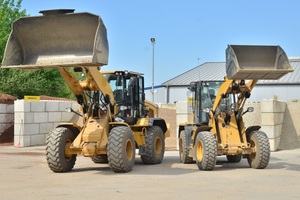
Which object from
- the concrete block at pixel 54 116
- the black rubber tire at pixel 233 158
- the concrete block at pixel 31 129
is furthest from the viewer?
the concrete block at pixel 54 116

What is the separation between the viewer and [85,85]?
13.4 meters

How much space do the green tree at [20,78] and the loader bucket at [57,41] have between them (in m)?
20.9

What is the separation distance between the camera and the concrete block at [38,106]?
22.6 m

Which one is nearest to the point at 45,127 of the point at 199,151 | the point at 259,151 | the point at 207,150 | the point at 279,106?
the point at 279,106

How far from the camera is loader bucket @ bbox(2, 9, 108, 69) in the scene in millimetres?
11789

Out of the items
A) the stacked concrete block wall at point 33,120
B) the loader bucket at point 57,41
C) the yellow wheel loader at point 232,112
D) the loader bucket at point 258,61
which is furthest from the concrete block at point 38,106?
the loader bucket at point 258,61

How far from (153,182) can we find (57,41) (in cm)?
391

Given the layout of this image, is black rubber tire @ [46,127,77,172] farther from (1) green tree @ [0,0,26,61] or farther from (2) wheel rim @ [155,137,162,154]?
(1) green tree @ [0,0,26,61]

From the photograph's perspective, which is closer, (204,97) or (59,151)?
(59,151)

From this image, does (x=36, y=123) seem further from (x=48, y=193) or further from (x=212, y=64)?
(x=212, y=64)

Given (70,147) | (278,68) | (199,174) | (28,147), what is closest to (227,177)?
(199,174)

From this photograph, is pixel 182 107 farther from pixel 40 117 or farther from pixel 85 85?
pixel 85 85

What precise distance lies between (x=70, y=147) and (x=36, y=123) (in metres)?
10.0

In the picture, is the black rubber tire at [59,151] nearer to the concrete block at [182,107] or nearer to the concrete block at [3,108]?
the concrete block at [182,107]
